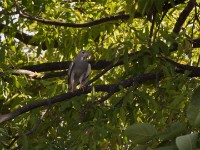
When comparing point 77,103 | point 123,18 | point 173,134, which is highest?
point 173,134

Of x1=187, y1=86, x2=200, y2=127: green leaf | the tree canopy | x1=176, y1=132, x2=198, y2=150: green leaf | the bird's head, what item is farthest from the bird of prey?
x1=176, y1=132, x2=198, y2=150: green leaf

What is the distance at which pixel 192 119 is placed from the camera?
1.16 meters

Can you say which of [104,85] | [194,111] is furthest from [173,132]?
[104,85]

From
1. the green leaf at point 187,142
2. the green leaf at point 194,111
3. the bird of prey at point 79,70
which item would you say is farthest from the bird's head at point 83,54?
the green leaf at point 187,142

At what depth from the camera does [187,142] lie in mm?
1051

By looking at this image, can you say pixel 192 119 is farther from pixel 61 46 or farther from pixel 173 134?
pixel 61 46

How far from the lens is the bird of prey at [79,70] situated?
783 cm

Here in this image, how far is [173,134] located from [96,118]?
12.8 feet

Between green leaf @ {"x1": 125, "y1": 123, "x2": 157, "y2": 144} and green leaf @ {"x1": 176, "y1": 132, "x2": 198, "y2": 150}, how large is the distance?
11 cm

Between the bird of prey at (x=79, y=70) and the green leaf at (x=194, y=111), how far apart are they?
21.0ft

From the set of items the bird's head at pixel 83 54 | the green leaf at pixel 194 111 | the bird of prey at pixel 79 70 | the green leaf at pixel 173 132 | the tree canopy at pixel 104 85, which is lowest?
the bird of prey at pixel 79 70

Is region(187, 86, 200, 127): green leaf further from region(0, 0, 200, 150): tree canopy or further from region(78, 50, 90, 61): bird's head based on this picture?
region(78, 50, 90, 61): bird's head

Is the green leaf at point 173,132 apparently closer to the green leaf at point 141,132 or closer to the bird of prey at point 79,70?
the green leaf at point 141,132

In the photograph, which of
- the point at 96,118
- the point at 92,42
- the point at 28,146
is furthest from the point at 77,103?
the point at 92,42
